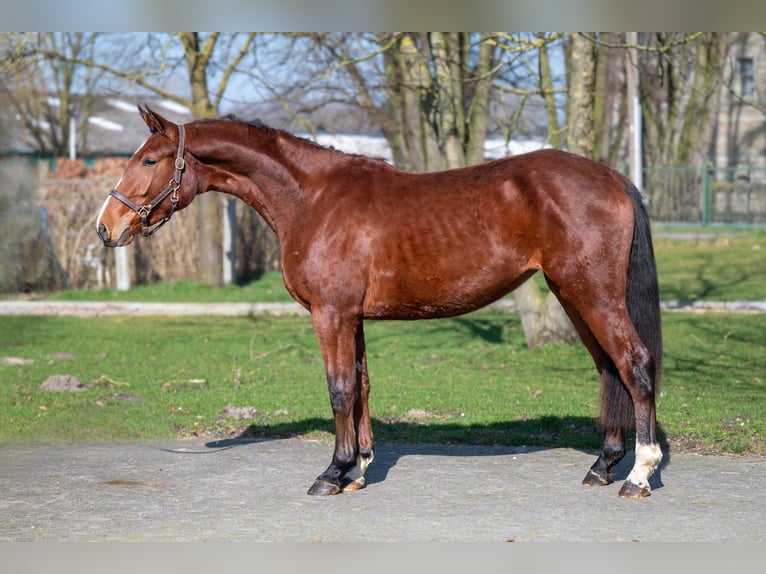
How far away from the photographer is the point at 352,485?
6691mm

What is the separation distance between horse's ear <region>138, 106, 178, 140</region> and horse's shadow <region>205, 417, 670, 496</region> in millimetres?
2705

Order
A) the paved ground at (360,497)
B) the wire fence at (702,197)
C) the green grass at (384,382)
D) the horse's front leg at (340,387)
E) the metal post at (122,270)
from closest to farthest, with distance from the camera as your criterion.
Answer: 1. the paved ground at (360,497)
2. the horse's front leg at (340,387)
3. the green grass at (384,382)
4. the metal post at (122,270)
5. the wire fence at (702,197)

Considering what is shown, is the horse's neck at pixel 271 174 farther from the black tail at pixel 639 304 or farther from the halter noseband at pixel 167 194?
the black tail at pixel 639 304

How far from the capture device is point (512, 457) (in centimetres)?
763

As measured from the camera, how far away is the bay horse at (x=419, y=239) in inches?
251

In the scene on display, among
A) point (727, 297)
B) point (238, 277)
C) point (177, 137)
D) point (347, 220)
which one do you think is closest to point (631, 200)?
point (347, 220)

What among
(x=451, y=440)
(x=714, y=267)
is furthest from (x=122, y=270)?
(x=451, y=440)

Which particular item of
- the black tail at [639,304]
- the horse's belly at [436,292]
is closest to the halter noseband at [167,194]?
the horse's belly at [436,292]

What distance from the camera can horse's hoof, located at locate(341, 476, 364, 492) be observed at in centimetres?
667

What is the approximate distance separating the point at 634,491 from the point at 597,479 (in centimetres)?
38

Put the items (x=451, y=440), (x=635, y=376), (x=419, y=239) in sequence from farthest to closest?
(x=451, y=440), (x=419, y=239), (x=635, y=376)

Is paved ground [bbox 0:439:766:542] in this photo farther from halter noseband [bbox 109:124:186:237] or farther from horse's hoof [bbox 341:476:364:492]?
halter noseband [bbox 109:124:186:237]

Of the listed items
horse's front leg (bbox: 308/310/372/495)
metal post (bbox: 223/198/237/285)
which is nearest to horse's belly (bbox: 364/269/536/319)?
horse's front leg (bbox: 308/310/372/495)

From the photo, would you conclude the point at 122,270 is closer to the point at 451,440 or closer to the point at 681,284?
the point at 681,284
